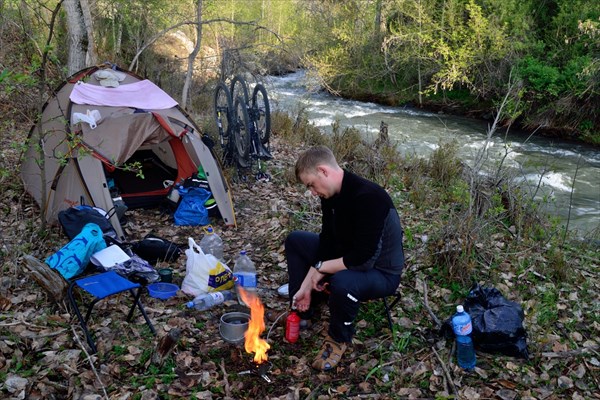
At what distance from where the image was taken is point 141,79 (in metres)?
6.82

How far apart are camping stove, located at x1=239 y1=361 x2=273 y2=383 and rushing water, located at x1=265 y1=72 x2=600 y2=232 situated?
442cm

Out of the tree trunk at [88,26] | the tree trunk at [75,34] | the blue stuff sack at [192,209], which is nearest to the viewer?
the blue stuff sack at [192,209]

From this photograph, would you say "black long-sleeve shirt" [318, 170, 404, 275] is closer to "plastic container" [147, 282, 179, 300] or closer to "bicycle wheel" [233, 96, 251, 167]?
"plastic container" [147, 282, 179, 300]

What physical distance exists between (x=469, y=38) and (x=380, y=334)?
570 inches

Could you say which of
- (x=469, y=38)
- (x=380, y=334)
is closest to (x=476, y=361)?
(x=380, y=334)

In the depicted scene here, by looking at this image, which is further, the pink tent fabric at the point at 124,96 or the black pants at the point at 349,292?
the pink tent fabric at the point at 124,96

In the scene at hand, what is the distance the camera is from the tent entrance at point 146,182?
20.4ft

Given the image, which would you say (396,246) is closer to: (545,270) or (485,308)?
(485,308)

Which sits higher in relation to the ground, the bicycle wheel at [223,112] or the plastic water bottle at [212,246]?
the bicycle wheel at [223,112]

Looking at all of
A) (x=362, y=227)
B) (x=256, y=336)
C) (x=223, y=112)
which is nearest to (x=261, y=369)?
(x=256, y=336)

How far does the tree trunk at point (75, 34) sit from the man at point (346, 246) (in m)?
6.03

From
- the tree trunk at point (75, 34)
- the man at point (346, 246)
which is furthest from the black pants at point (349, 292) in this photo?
the tree trunk at point (75, 34)

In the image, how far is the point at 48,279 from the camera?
143 inches

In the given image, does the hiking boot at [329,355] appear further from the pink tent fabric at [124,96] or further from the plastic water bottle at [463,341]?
the pink tent fabric at [124,96]
